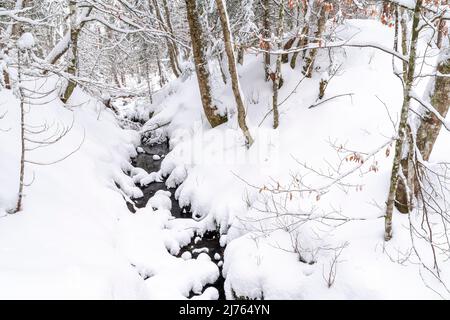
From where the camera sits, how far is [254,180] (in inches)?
299

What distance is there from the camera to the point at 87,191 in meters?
7.42

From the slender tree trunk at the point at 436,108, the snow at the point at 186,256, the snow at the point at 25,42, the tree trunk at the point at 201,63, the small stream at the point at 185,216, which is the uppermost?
the tree trunk at the point at 201,63

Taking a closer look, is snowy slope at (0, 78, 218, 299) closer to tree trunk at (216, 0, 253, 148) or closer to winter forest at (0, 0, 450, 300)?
winter forest at (0, 0, 450, 300)

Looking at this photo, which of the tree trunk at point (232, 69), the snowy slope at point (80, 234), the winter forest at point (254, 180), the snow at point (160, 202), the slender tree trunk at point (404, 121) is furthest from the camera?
the snow at point (160, 202)

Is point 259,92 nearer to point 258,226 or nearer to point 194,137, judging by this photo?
point 194,137

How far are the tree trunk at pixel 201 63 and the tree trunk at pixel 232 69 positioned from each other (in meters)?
1.75

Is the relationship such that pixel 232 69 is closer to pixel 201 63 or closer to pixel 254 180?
pixel 201 63

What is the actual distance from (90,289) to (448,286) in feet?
15.1

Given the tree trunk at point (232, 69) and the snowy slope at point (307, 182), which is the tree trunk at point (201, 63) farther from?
the tree trunk at point (232, 69)

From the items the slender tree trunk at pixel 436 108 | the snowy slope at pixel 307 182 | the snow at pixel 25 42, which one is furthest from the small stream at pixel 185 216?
the snow at pixel 25 42

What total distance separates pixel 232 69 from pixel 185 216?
3.90 m

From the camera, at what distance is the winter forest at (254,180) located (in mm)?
4367

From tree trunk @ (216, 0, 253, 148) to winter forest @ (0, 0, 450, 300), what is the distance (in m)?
0.04
